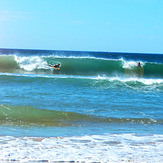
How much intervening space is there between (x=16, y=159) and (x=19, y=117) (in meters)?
3.75

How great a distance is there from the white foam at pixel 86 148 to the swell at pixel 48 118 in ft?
5.37

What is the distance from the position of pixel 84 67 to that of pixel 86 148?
60.2ft

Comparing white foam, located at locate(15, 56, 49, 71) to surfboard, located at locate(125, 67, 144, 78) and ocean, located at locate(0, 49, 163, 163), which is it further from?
ocean, located at locate(0, 49, 163, 163)

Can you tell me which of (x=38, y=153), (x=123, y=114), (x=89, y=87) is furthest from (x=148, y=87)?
(x=38, y=153)

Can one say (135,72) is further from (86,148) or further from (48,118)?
(86,148)

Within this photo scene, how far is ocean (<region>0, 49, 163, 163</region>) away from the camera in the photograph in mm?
5590

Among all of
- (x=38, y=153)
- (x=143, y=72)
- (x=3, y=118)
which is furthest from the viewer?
(x=143, y=72)

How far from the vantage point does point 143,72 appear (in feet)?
74.5

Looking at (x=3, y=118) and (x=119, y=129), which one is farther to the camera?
(x=3, y=118)

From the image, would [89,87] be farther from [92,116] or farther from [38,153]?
[38,153]

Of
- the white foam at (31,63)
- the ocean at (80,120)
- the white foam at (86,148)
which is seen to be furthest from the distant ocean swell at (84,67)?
the white foam at (86,148)

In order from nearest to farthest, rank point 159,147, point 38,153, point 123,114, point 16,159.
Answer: point 16,159
point 38,153
point 159,147
point 123,114

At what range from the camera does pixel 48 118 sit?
8.76 metres

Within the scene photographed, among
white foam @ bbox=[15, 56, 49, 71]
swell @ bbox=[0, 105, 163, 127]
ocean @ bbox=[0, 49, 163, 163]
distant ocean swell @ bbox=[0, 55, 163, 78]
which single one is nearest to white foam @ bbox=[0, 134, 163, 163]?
ocean @ bbox=[0, 49, 163, 163]
